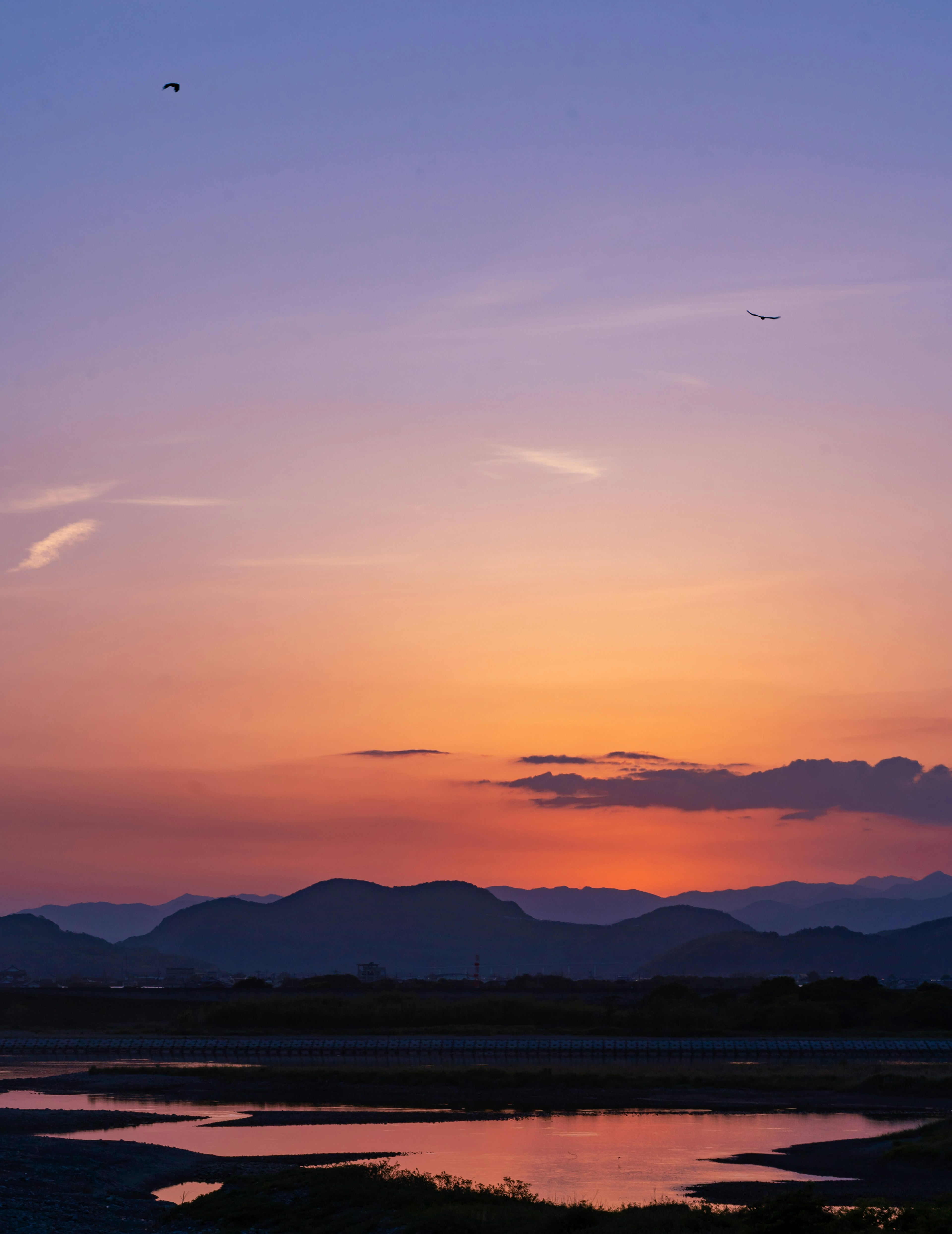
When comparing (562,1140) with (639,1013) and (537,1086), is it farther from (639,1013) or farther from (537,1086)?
(639,1013)

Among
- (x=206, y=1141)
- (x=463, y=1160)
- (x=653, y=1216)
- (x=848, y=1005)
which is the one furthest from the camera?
(x=848, y=1005)

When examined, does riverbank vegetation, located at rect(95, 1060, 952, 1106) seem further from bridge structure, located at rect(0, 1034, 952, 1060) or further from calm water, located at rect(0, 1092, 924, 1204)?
bridge structure, located at rect(0, 1034, 952, 1060)

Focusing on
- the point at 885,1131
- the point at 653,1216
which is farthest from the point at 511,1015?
the point at 653,1216

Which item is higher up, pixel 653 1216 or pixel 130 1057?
pixel 653 1216

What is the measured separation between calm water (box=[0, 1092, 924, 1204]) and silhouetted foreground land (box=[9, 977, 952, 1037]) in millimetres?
46959

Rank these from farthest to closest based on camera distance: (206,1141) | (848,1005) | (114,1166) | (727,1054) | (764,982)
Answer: (764,982)
(848,1005)
(727,1054)
(206,1141)
(114,1166)

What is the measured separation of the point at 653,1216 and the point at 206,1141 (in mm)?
26791

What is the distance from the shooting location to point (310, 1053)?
93.8 meters

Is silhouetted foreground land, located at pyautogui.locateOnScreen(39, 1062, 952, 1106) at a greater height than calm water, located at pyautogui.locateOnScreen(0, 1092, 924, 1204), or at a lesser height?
lesser

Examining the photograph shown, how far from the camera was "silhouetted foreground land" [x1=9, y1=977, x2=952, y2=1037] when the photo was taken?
107 meters

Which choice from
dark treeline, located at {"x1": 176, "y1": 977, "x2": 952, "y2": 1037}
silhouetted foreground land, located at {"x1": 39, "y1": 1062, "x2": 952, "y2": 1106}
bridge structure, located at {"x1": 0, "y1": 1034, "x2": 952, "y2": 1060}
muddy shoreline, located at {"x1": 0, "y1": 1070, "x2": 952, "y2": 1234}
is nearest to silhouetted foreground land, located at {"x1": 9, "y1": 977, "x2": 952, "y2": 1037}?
dark treeline, located at {"x1": 176, "y1": 977, "x2": 952, "y2": 1037}

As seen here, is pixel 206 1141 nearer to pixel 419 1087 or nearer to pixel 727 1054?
pixel 419 1087

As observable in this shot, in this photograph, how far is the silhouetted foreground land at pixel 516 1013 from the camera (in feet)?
350

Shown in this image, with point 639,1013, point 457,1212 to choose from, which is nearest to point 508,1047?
point 639,1013
